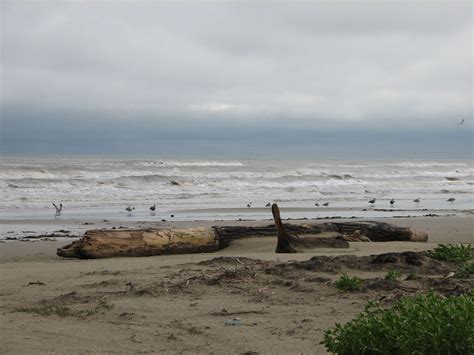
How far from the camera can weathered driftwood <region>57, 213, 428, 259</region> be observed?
10078mm

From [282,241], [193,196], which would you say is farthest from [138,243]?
[193,196]

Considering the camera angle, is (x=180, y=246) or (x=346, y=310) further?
(x=180, y=246)

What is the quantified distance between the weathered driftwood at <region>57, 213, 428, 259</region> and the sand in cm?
58

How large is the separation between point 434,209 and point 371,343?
799 inches

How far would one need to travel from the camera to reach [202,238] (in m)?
10.9

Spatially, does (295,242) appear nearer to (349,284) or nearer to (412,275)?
(412,275)

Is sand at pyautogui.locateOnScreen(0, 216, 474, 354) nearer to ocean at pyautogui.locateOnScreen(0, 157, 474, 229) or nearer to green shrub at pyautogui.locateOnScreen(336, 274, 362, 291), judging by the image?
green shrub at pyautogui.locateOnScreen(336, 274, 362, 291)

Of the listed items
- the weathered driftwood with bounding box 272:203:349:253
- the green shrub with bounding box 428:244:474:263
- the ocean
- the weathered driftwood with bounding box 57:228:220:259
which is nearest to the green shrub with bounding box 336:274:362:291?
the green shrub with bounding box 428:244:474:263

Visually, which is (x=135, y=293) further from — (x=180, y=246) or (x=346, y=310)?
(x=180, y=246)

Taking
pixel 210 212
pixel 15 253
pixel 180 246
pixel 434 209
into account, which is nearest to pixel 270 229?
pixel 180 246

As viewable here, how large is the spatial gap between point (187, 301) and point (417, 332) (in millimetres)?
3307

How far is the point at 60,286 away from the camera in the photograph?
23.8ft

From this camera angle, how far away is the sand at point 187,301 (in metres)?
4.88

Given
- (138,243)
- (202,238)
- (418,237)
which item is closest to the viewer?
(138,243)
